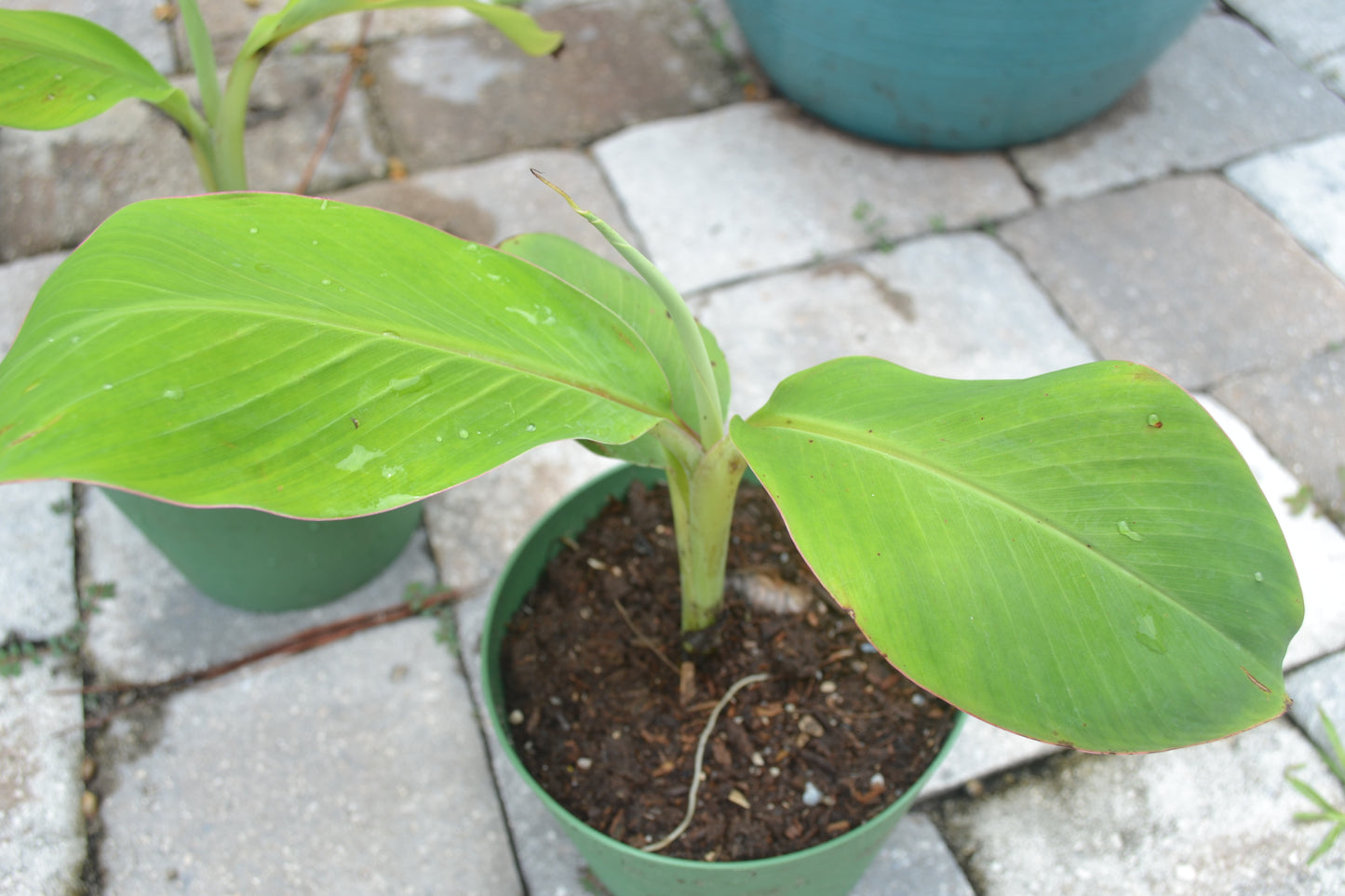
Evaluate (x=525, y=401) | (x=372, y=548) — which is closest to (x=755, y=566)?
(x=525, y=401)

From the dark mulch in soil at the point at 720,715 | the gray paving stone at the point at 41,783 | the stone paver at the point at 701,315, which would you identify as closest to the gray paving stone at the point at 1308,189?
the stone paver at the point at 701,315

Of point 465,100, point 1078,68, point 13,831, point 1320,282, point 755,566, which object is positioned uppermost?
point 1078,68

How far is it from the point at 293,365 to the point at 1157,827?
A: 3.80 ft

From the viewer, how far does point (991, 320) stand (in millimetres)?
1705

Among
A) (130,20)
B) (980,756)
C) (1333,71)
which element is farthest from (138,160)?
(1333,71)

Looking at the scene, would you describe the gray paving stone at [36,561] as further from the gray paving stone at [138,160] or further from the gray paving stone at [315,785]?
the gray paving stone at [138,160]

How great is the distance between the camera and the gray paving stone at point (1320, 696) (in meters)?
1.27

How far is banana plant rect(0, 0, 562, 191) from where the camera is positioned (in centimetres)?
91

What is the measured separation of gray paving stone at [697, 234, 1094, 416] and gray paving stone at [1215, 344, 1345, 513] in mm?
280

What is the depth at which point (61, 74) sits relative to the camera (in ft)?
3.07

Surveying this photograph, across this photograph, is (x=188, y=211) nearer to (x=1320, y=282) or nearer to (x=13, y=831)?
(x=13, y=831)

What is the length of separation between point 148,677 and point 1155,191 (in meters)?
1.96

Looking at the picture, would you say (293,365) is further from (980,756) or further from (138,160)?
(138,160)

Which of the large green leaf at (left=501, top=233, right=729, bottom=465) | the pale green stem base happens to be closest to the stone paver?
the pale green stem base
